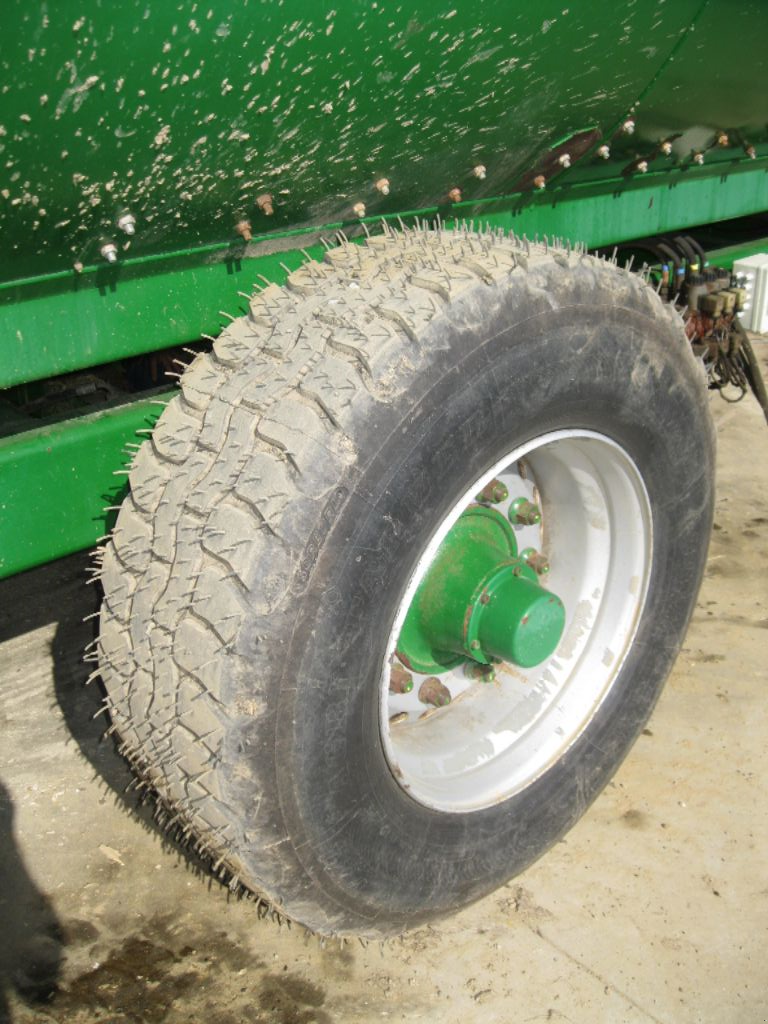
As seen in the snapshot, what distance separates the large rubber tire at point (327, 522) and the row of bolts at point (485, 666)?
320 millimetres

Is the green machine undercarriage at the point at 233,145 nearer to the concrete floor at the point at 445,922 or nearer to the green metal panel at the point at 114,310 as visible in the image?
the green metal panel at the point at 114,310

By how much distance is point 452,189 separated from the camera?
214 cm

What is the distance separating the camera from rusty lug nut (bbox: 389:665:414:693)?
211 cm

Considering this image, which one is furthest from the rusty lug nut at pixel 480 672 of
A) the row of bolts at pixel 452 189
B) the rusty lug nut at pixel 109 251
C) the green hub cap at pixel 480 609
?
the rusty lug nut at pixel 109 251

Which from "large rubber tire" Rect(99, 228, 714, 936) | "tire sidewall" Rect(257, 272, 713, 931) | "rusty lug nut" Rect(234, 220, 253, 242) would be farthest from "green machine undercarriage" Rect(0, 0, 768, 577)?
"tire sidewall" Rect(257, 272, 713, 931)

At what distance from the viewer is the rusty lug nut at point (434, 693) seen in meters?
2.18

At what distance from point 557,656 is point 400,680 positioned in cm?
39

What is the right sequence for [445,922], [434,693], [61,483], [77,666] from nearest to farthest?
1. [61,483]
2. [445,922]
3. [434,693]
4. [77,666]

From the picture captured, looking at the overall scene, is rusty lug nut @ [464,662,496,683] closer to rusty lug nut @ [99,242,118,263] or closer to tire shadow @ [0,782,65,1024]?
tire shadow @ [0,782,65,1024]

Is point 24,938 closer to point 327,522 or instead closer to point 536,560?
point 327,522

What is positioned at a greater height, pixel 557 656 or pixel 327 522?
pixel 327 522

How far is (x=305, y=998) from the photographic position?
1913mm

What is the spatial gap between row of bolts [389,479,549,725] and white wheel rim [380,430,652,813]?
0.02 meters

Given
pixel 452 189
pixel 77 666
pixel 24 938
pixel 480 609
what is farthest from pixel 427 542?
pixel 77 666
